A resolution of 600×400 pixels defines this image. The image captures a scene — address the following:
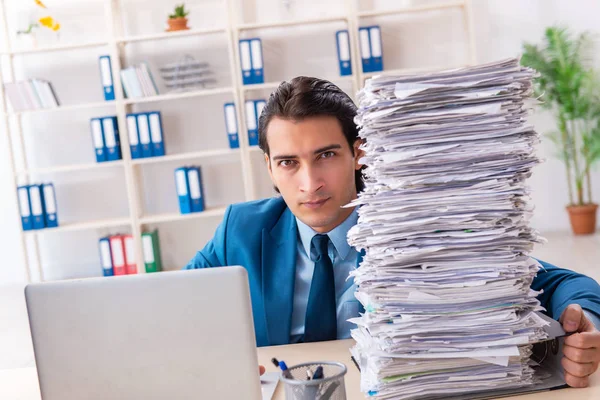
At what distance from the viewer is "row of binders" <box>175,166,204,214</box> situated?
16.4 feet

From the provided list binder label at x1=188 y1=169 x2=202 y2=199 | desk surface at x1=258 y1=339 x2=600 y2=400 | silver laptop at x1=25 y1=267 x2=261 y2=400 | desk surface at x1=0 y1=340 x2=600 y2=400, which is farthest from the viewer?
binder label at x1=188 y1=169 x2=202 y2=199

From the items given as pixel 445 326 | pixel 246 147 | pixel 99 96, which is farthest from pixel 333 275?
pixel 99 96

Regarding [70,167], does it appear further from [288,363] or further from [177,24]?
[288,363]

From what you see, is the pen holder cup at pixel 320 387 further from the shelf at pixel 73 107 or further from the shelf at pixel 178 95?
the shelf at pixel 73 107

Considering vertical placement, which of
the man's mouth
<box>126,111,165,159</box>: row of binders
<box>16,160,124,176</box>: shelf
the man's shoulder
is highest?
<box>126,111,165,159</box>: row of binders

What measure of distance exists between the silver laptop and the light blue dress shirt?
67 cm

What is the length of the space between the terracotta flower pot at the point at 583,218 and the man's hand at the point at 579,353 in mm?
4058

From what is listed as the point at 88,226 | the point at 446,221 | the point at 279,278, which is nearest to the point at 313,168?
the point at 279,278

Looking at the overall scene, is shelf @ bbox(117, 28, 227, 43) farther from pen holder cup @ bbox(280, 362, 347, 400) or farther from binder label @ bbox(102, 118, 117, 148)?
pen holder cup @ bbox(280, 362, 347, 400)

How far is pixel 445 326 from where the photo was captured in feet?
3.95

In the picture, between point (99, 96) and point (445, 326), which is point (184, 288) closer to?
point (445, 326)

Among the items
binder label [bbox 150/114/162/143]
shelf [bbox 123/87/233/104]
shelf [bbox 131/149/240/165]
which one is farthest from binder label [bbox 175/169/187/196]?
shelf [bbox 123/87/233/104]

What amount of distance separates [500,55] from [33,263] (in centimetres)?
380

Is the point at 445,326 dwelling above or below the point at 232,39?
below
